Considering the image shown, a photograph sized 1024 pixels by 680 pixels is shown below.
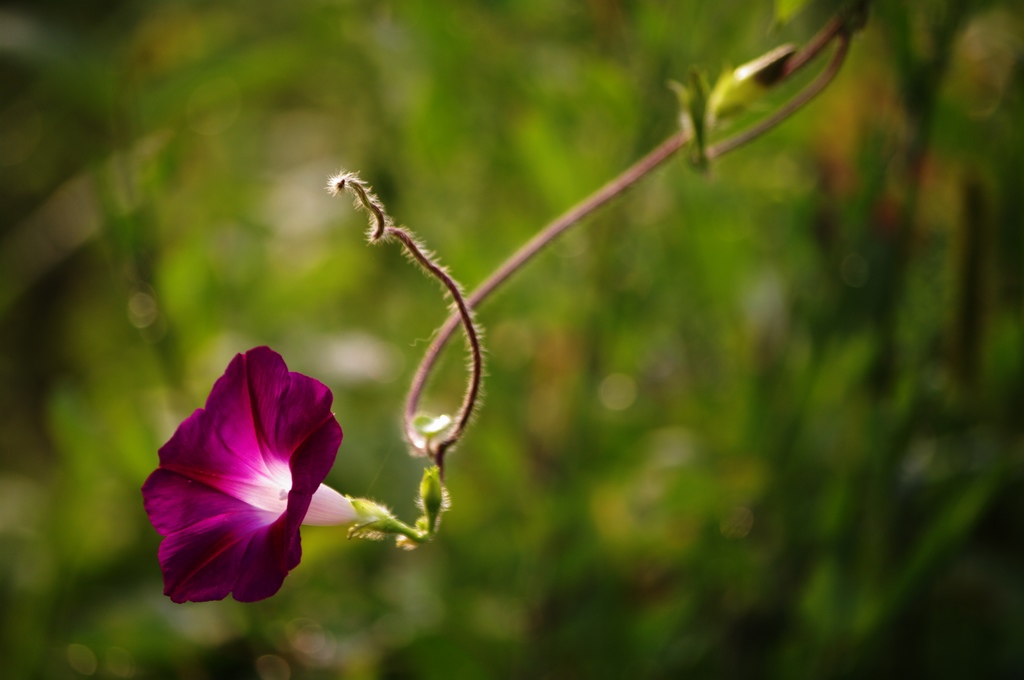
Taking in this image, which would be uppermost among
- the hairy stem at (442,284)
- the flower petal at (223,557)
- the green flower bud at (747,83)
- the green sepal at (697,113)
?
the green flower bud at (747,83)

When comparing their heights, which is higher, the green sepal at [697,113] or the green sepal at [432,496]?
the green sepal at [697,113]

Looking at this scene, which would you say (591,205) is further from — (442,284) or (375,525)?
(375,525)

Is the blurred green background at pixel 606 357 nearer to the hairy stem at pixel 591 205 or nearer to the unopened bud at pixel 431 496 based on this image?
the hairy stem at pixel 591 205

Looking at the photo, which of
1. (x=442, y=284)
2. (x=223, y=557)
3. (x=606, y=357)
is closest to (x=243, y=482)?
(x=223, y=557)

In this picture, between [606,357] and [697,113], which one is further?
[606,357]

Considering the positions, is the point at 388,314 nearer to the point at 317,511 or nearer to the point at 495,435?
the point at 495,435

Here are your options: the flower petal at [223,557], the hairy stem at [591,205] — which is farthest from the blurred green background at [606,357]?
the flower petal at [223,557]
